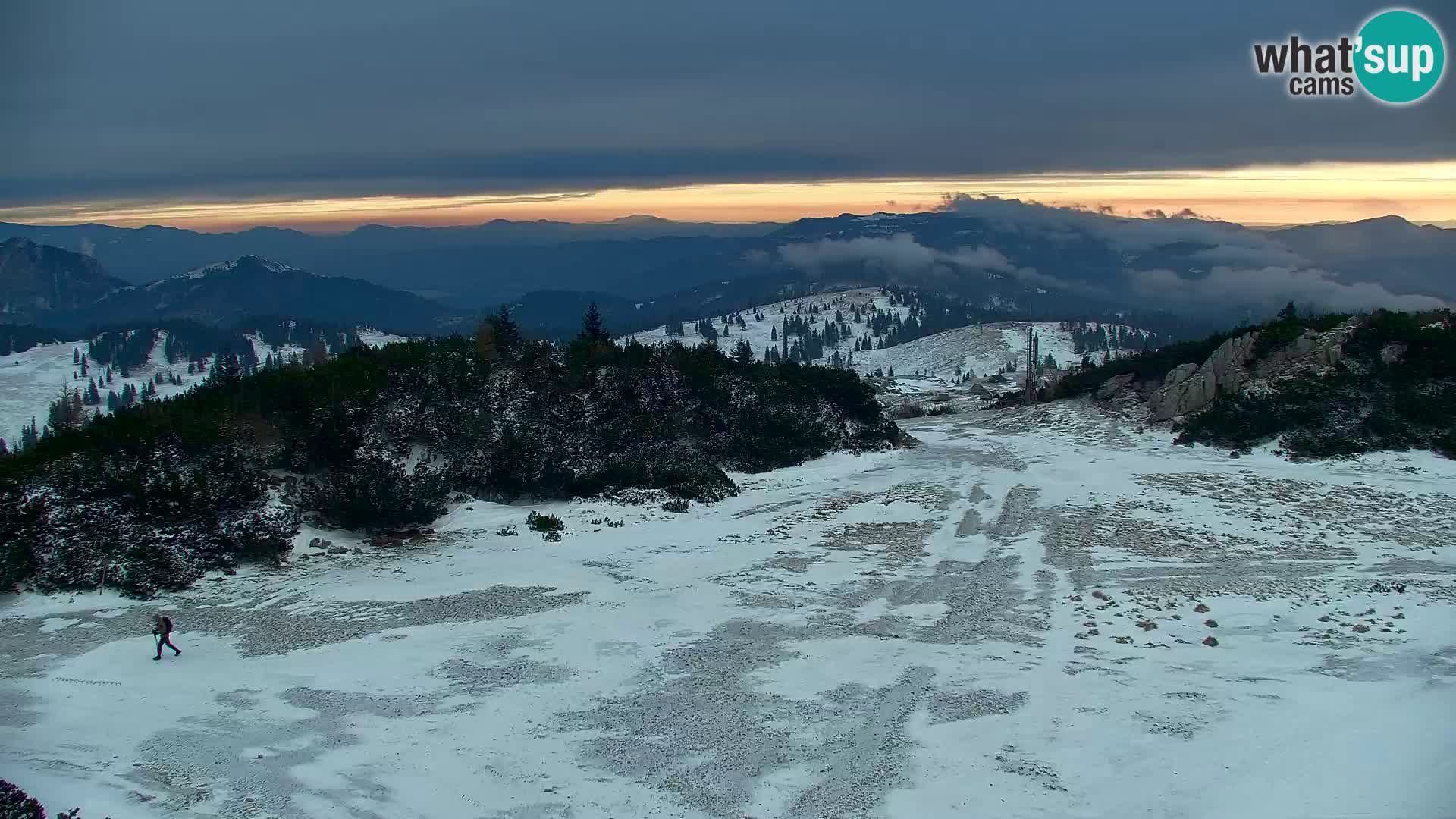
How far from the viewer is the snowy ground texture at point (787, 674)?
10727 mm

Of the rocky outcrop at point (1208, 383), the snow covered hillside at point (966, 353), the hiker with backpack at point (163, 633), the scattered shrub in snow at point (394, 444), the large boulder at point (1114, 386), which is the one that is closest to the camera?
the hiker with backpack at point (163, 633)

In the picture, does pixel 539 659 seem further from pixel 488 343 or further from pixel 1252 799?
pixel 488 343

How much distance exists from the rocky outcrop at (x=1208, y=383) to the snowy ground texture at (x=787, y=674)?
12.4 metres

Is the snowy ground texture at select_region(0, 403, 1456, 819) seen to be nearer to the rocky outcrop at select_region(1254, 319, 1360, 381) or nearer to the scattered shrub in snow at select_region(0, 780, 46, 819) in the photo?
the scattered shrub in snow at select_region(0, 780, 46, 819)

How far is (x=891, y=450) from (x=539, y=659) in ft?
77.0

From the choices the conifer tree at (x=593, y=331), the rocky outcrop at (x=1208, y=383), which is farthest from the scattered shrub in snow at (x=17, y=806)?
the rocky outcrop at (x=1208, y=383)

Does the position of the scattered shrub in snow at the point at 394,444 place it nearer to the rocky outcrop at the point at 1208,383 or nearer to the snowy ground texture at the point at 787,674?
the snowy ground texture at the point at 787,674

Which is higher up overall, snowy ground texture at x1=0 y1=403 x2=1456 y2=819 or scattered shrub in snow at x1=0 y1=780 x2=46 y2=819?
scattered shrub in snow at x1=0 y1=780 x2=46 y2=819

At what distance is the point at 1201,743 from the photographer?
1160 centimetres

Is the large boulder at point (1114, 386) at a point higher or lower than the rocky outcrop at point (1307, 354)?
lower

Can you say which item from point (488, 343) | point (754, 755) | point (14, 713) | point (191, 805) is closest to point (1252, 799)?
point (754, 755)

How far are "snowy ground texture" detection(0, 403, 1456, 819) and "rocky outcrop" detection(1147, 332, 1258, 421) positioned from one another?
40.8 feet

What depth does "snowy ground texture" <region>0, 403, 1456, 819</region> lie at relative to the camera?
35.2 feet

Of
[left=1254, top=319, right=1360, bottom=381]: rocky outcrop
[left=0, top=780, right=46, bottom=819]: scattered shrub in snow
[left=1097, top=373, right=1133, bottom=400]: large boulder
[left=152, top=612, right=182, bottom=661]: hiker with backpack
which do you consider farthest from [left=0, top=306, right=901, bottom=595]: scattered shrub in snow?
[left=1254, top=319, right=1360, bottom=381]: rocky outcrop
